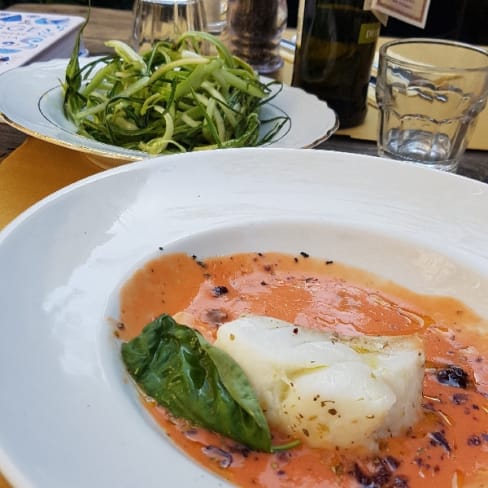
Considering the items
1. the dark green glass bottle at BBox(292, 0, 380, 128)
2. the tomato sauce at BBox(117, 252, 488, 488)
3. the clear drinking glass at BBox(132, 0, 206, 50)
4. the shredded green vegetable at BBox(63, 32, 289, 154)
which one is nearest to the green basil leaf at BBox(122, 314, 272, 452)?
the tomato sauce at BBox(117, 252, 488, 488)

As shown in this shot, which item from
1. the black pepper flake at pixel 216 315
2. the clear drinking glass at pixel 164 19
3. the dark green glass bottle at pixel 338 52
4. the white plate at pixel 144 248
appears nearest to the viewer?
the white plate at pixel 144 248

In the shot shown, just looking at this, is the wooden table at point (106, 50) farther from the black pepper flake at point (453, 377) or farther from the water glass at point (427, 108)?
the black pepper flake at point (453, 377)

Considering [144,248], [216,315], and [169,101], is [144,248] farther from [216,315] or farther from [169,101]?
[169,101]

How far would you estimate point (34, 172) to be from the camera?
1.07 m

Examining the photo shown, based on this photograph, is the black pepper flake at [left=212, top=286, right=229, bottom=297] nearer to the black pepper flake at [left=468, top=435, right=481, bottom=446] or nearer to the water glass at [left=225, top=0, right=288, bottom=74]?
the black pepper flake at [left=468, top=435, right=481, bottom=446]

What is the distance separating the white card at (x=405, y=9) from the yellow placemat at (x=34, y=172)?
0.62 m

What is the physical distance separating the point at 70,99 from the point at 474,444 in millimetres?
933

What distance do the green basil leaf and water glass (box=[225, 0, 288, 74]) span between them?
1146 millimetres

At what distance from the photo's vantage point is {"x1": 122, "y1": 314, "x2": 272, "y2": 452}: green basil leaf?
0.54 m

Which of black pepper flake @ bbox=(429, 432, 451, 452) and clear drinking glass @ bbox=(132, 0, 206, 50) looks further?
clear drinking glass @ bbox=(132, 0, 206, 50)

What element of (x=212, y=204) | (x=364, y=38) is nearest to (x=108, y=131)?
(x=212, y=204)

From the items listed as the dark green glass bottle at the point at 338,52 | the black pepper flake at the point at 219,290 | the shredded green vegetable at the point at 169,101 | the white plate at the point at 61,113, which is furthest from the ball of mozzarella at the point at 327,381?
the dark green glass bottle at the point at 338,52

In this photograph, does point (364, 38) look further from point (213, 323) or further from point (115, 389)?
point (115, 389)

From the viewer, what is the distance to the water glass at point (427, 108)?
1149mm
